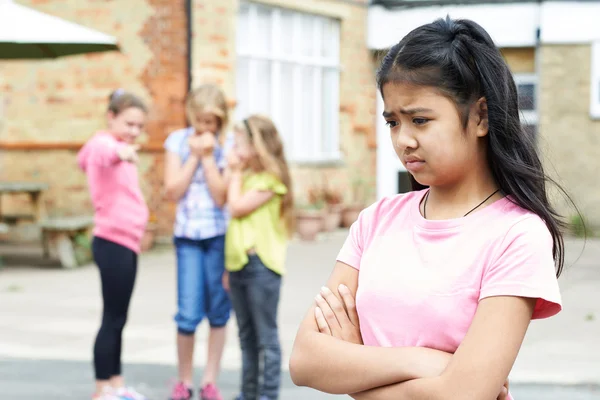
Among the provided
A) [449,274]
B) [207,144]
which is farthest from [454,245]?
[207,144]

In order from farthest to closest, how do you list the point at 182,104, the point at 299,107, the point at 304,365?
1. the point at 299,107
2. the point at 182,104
3. the point at 304,365

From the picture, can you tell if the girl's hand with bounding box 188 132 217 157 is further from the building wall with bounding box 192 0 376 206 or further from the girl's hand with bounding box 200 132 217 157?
the building wall with bounding box 192 0 376 206

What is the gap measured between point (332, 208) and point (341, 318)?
14.4m

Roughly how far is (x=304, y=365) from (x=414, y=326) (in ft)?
0.91

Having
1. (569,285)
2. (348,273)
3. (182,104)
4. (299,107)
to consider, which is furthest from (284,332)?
(299,107)

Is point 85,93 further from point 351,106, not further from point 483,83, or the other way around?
point 483,83

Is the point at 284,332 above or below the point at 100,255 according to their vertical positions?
below

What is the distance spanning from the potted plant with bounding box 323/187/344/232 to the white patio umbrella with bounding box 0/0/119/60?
9446 mm

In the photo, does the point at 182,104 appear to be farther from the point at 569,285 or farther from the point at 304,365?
the point at 304,365

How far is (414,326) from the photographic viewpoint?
195 cm

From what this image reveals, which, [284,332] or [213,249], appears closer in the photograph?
[213,249]

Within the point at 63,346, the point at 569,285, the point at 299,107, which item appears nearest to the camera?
the point at 63,346

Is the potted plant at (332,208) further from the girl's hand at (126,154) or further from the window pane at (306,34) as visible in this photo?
the girl's hand at (126,154)

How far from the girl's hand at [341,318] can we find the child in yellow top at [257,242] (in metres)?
3.01
